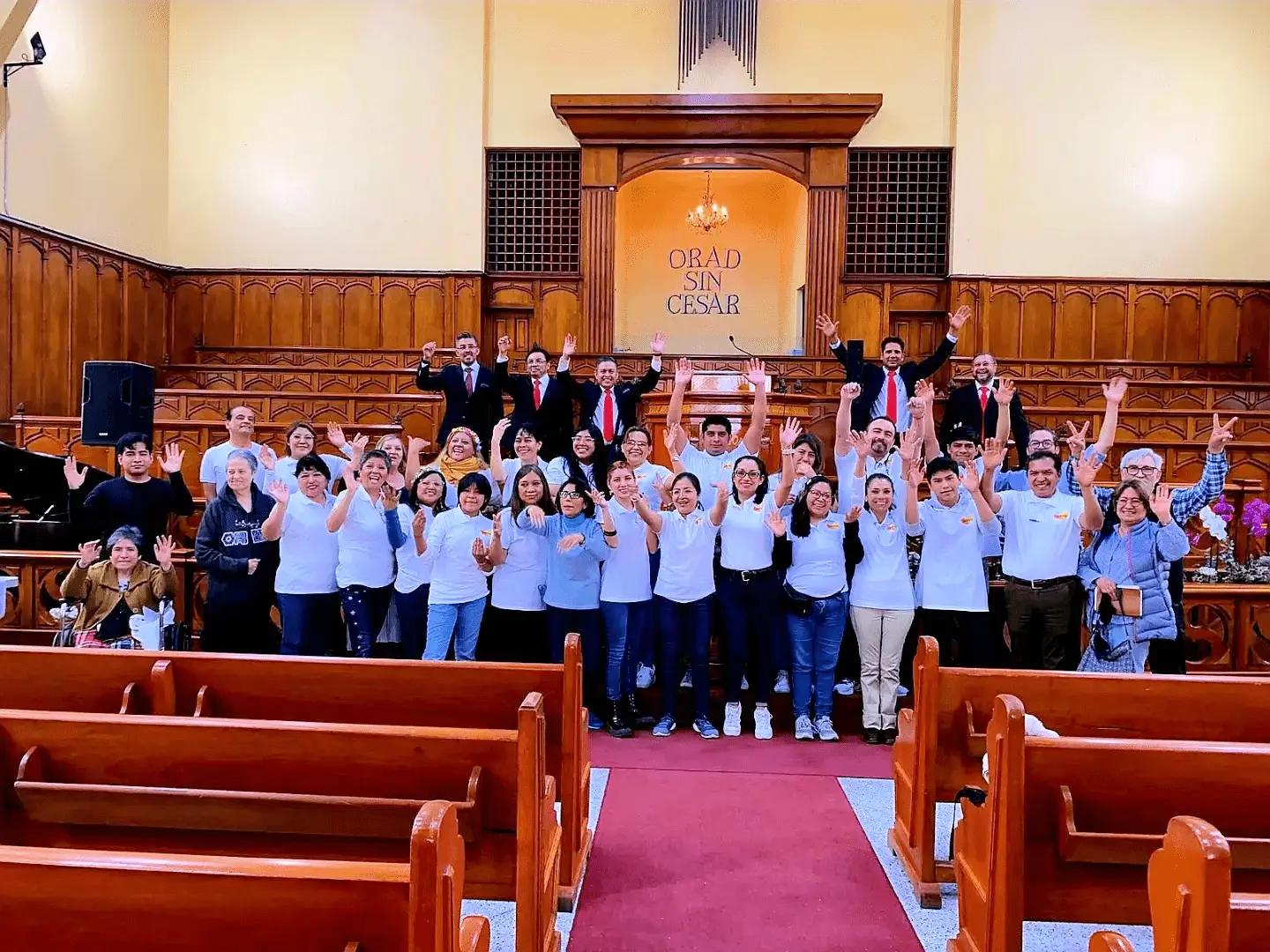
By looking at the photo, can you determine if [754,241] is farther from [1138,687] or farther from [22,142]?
[1138,687]

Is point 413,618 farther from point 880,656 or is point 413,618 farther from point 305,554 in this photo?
point 880,656

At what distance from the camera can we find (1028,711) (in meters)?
2.43

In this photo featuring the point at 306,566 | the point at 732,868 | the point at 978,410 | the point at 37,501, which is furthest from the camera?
the point at 978,410

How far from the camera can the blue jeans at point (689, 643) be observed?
397 cm

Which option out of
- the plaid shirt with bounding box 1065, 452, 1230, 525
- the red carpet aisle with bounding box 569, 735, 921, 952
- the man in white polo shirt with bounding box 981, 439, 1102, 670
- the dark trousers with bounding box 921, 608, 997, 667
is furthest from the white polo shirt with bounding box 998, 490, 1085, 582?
the red carpet aisle with bounding box 569, 735, 921, 952

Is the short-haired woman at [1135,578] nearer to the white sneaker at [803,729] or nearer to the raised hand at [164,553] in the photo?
the white sneaker at [803,729]

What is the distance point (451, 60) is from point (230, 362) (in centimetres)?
402

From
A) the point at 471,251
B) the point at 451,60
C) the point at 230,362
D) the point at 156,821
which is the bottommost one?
the point at 156,821

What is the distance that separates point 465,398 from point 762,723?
3258 millimetres

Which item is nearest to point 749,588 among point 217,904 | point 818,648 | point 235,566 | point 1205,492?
point 818,648

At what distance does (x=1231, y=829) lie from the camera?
186cm

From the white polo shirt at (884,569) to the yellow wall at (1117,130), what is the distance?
6.40 metres

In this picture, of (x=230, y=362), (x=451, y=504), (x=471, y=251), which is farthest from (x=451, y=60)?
(x=451, y=504)

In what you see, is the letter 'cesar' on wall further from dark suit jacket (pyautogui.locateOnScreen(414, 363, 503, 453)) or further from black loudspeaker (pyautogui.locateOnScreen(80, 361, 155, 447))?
black loudspeaker (pyautogui.locateOnScreen(80, 361, 155, 447))
